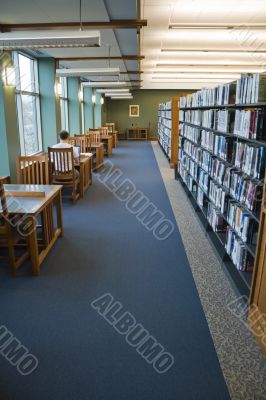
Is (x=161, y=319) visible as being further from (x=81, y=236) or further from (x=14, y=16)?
(x=14, y=16)

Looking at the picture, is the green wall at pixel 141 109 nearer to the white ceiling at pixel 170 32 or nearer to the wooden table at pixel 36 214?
the white ceiling at pixel 170 32

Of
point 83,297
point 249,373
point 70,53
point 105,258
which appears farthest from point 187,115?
point 249,373

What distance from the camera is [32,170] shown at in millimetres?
4059

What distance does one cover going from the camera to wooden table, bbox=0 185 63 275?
9.24 feet

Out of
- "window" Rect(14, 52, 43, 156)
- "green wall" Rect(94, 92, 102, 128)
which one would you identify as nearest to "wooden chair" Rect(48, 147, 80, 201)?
"window" Rect(14, 52, 43, 156)

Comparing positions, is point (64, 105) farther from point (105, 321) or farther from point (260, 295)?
point (260, 295)

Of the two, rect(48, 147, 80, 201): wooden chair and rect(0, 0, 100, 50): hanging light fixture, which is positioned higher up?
rect(0, 0, 100, 50): hanging light fixture

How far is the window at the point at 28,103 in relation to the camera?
6.25 m

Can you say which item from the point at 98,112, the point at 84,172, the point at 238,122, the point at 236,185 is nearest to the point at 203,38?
the point at 84,172

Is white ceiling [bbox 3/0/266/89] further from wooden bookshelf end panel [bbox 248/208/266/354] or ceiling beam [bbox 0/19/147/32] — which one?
wooden bookshelf end panel [bbox 248/208/266/354]

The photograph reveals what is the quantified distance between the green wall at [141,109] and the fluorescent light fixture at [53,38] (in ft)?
48.0

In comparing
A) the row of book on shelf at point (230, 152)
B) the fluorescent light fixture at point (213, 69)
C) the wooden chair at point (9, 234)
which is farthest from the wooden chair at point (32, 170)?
the fluorescent light fixture at point (213, 69)

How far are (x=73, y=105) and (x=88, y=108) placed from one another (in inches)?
140

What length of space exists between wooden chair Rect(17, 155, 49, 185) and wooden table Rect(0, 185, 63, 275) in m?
0.43
